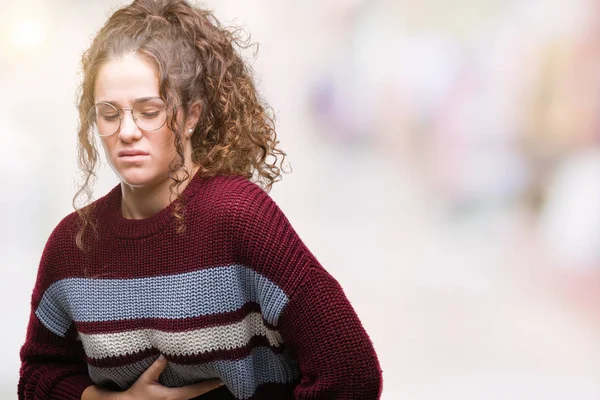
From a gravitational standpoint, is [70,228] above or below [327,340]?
above

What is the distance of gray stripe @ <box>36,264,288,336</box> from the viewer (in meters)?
1.44

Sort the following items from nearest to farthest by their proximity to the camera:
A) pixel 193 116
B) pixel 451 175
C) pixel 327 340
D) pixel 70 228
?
pixel 327 340 → pixel 193 116 → pixel 70 228 → pixel 451 175

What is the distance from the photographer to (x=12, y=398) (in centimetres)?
239

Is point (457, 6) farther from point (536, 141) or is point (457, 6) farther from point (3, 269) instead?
point (3, 269)

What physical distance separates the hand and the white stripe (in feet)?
0.12

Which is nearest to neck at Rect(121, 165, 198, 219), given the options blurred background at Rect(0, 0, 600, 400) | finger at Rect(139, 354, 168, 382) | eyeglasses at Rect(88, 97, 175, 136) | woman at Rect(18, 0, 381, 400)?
woman at Rect(18, 0, 381, 400)

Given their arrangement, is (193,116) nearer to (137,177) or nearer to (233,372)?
(137,177)

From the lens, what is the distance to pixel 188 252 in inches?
57.9

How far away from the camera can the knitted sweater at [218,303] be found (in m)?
1.42

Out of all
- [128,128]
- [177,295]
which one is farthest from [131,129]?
[177,295]

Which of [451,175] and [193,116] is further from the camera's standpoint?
[451,175]

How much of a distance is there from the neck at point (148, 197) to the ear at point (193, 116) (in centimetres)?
7

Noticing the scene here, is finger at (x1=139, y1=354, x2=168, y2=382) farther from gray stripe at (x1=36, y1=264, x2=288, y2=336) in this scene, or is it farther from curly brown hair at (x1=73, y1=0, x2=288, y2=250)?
curly brown hair at (x1=73, y1=0, x2=288, y2=250)

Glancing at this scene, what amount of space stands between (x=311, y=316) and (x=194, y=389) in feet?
0.87
